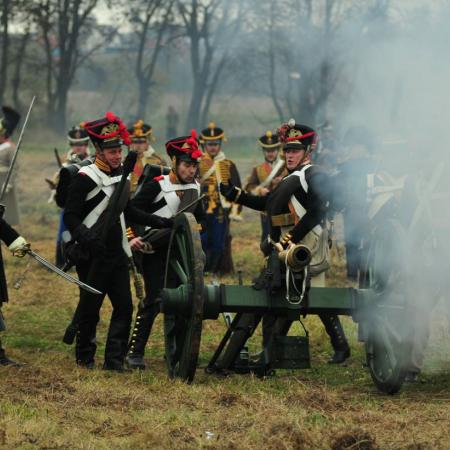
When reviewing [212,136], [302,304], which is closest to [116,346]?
[302,304]

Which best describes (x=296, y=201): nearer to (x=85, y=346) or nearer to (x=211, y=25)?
(x=85, y=346)

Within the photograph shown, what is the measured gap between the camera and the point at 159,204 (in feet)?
26.7

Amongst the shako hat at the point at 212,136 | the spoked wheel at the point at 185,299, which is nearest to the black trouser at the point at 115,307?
the spoked wheel at the point at 185,299

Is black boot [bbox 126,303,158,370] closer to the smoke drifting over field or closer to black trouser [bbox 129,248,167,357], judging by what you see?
black trouser [bbox 129,248,167,357]

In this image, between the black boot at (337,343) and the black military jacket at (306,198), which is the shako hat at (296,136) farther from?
the black boot at (337,343)

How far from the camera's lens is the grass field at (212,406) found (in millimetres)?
5109

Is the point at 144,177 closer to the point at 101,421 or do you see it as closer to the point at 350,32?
the point at 350,32

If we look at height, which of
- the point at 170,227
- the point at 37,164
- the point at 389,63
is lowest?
the point at 37,164

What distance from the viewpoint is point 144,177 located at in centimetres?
835

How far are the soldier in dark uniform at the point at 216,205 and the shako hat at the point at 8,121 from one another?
7.31 feet

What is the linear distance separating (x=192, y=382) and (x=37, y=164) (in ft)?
70.8

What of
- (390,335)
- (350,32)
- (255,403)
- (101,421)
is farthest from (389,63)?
(101,421)

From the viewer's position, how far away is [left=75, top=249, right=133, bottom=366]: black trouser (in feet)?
25.0

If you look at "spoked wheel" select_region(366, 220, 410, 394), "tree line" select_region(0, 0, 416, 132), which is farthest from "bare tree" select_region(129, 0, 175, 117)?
"spoked wheel" select_region(366, 220, 410, 394)
